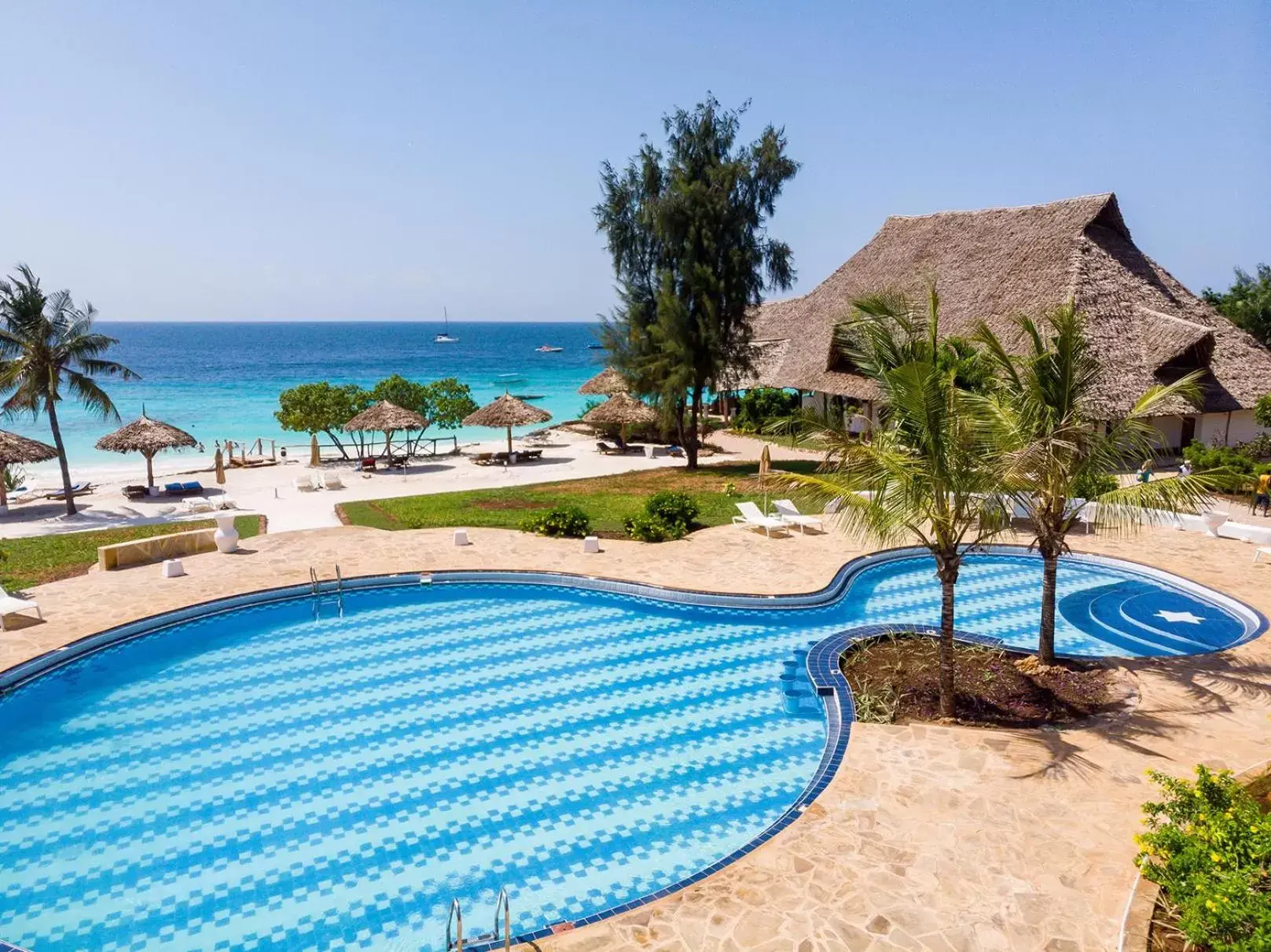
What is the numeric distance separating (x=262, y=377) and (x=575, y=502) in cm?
6968

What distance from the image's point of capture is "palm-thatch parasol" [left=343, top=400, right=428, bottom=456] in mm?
24969

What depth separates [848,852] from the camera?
621 centimetres

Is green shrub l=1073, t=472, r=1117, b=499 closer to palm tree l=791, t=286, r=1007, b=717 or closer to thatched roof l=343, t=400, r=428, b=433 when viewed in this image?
palm tree l=791, t=286, r=1007, b=717

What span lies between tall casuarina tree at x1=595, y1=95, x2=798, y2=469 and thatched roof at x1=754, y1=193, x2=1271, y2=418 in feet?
10.5

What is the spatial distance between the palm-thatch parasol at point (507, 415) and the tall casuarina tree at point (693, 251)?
13.3ft

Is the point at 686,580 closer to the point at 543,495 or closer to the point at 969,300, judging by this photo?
the point at 543,495

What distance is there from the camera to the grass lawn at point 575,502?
1770 cm

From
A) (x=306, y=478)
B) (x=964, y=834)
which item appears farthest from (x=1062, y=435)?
(x=306, y=478)

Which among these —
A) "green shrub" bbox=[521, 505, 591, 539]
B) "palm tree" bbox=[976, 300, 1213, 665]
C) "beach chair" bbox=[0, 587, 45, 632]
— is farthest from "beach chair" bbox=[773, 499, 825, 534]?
"beach chair" bbox=[0, 587, 45, 632]

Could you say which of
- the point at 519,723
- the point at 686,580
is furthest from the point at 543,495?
the point at 519,723

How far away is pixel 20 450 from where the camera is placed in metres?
19.4

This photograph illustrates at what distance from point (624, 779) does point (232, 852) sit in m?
3.49

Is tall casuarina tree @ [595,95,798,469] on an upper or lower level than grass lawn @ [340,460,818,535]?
upper

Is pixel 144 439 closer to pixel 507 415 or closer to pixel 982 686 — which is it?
pixel 507 415
